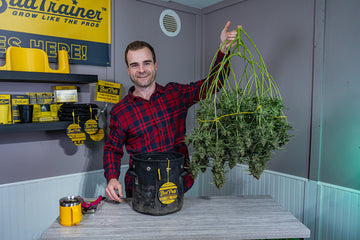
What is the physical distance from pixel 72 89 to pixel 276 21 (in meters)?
1.69

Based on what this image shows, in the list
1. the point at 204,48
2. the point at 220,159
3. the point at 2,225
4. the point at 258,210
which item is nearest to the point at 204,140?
the point at 220,159

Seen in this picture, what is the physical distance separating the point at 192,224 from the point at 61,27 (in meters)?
1.74

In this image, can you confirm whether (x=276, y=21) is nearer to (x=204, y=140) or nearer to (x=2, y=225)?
(x=204, y=140)

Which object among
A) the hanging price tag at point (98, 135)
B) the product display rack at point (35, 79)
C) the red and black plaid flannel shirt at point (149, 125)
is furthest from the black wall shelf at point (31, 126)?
the red and black plaid flannel shirt at point (149, 125)

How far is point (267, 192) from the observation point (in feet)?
7.35

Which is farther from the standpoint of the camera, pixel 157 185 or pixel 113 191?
pixel 113 191

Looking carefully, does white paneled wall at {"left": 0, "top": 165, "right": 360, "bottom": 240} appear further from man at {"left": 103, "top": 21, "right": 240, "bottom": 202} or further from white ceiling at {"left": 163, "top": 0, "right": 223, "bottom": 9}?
white ceiling at {"left": 163, "top": 0, "right": 223, "bottom": 9}

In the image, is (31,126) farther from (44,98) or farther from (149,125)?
(149,125)

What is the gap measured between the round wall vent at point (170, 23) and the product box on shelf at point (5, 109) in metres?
1.47

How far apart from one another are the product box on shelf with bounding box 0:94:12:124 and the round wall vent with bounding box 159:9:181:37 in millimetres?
1468

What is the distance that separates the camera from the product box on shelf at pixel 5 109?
176 cm

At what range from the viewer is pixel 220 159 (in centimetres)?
108

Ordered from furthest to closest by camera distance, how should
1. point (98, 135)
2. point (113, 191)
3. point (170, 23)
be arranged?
1. point (170, 23)
2. point (98, 135)
3. point (113, 191)

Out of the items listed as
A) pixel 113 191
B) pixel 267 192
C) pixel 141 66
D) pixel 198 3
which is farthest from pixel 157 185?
pixel 198 3
